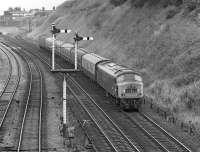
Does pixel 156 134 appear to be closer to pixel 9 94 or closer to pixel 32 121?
pixel 32 121

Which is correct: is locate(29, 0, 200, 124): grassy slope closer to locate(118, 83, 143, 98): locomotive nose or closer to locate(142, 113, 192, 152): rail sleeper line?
locate(118, 83, 143, 98): locomotive nose

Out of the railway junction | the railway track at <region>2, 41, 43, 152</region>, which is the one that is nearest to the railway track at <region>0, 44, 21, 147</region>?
the railway junction

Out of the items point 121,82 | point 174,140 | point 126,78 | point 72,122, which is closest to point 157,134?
point 174,140

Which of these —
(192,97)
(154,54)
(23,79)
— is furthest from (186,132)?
(23,79)

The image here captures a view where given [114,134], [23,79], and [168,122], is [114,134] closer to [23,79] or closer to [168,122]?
[168,122]

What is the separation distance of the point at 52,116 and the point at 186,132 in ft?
35.1

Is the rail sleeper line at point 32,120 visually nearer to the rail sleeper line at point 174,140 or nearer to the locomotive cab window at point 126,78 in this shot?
the locomotive cab window at point 126,78

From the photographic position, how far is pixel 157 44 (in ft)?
179

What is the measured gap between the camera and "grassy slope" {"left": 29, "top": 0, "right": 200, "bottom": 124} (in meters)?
40.9

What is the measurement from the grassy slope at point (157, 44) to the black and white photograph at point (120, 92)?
12 centimetres

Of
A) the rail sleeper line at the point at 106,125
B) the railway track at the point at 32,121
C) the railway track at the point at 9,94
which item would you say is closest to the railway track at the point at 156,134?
the rail sleeper line at the point at 106,125

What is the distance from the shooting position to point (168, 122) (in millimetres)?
33594

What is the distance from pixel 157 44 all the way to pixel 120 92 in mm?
19481

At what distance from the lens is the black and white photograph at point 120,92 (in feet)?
94.2
